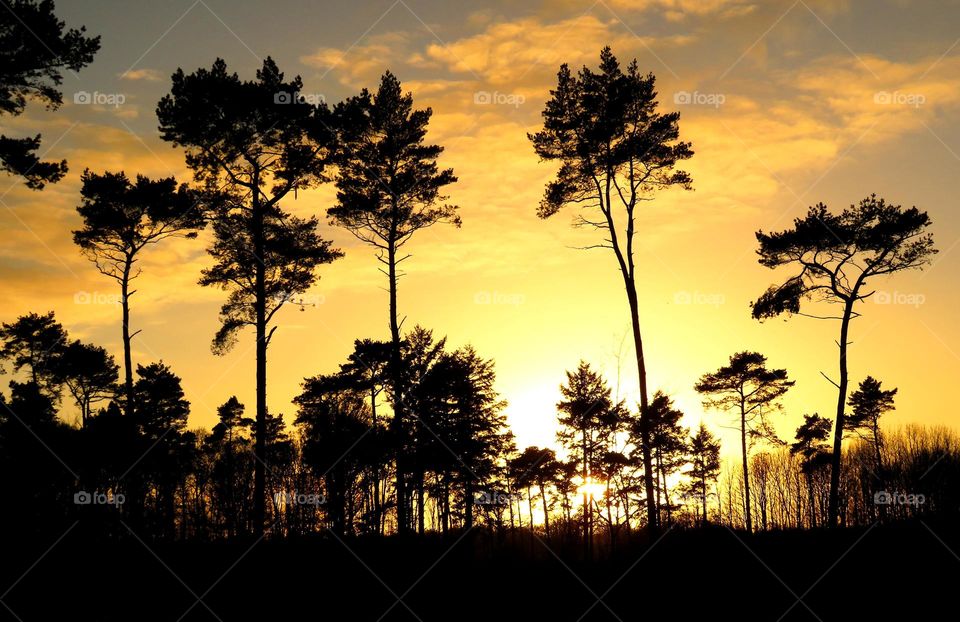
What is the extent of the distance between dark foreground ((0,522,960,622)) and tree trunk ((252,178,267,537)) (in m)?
1.46

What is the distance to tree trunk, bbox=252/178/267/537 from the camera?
20.4 m

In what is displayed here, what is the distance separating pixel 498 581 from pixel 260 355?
10175mm

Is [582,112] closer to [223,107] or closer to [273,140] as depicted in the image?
[273,140]

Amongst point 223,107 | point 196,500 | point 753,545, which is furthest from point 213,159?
point 196,500

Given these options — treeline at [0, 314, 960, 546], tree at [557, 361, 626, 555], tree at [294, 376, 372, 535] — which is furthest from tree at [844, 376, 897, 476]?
tree at [294, 376, 372, 535]

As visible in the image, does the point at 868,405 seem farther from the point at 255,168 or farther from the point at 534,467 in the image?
the point at 255,168

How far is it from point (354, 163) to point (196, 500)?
49827mm

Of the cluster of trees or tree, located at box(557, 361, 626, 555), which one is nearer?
the cluster of trees

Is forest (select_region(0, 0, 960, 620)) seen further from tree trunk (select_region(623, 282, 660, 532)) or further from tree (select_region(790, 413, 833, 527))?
tree (select_region(790, 413, 833, 527))

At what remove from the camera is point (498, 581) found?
18.8 m

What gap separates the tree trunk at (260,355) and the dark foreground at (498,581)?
1463 mm

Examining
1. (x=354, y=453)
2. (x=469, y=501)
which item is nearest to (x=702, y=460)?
(x=469, y=501)

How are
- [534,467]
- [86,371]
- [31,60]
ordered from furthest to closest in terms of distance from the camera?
[534,467] < [86,371] < [31,60]

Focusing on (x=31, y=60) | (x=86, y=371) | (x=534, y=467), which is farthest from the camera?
(x=534, y=467)
